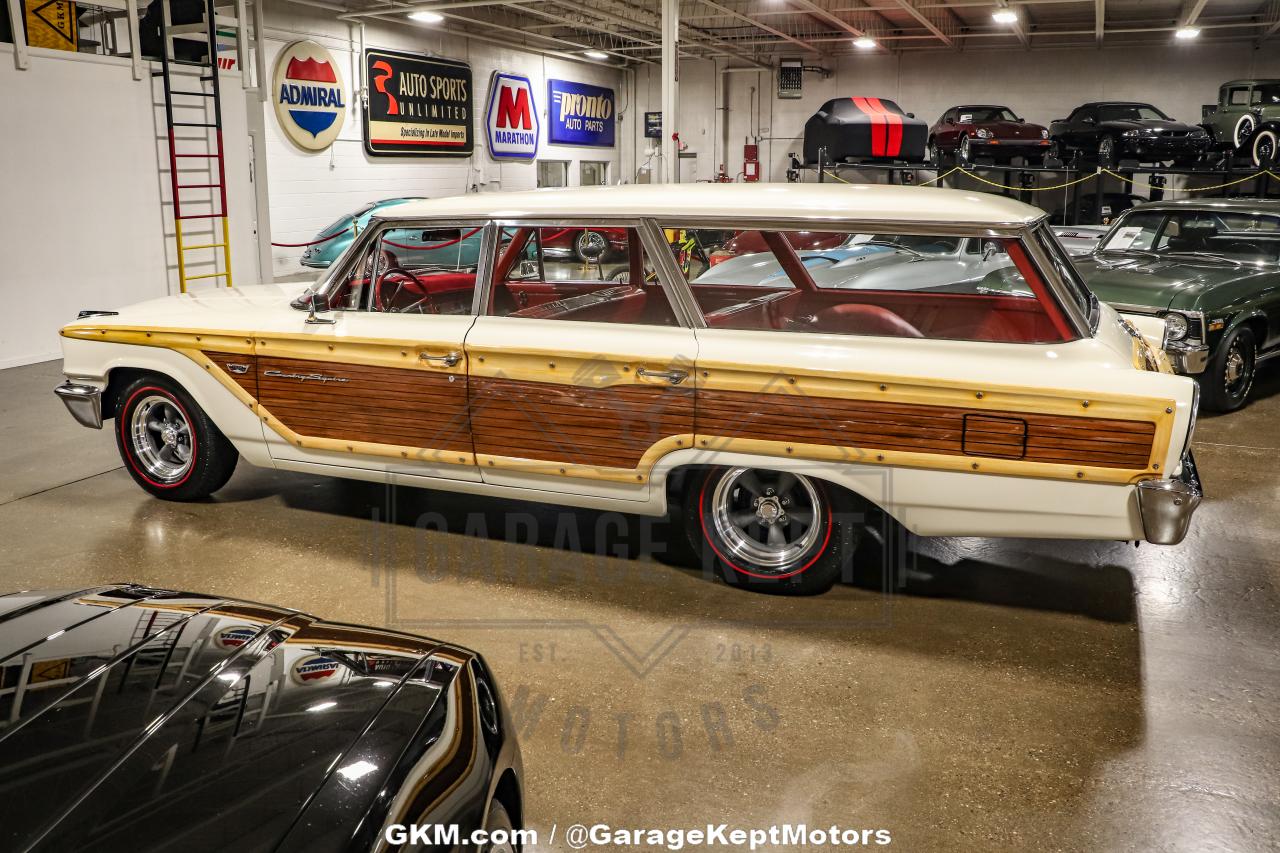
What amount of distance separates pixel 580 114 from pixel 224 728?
82.8 ft

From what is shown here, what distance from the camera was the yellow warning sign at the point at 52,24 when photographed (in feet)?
31.2

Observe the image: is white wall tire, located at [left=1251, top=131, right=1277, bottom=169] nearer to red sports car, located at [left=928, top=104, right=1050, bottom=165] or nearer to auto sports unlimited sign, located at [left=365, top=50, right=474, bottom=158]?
red sports car, located at [left=928, top=104, right=1050, bottom=165]

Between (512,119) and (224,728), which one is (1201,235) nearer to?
(224,728)

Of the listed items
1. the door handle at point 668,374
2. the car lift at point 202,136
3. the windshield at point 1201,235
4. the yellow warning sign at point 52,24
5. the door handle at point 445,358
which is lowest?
the door handle at point 668,374

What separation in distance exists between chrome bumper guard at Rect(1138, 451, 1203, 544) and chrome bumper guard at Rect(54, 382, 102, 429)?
16.5ft

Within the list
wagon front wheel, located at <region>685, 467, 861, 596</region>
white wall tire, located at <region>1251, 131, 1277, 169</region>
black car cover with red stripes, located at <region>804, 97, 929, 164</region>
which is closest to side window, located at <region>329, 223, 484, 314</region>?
wagon front wheel, located at <region>685, 467, 861, 596</region>

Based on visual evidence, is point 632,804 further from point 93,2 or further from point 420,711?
point 93,2

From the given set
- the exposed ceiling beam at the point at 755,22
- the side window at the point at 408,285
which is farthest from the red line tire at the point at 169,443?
the exposed ceiling beam at the point at 755,22

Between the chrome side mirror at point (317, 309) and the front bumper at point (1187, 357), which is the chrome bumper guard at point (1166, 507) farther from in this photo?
the chrome side mirror at point (317, 309)

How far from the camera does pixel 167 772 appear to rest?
1687mm

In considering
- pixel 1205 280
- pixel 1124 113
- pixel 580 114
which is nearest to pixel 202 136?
pixel 1205 280

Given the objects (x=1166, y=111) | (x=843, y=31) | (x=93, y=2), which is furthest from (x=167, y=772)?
(x=1166, y=111)

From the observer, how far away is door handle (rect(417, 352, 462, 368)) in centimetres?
440

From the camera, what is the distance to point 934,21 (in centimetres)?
2156
